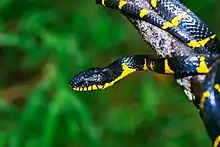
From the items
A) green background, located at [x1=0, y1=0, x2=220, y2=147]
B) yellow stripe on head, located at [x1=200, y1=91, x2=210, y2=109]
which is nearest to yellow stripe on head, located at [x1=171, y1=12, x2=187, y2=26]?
yellow stripe on head, located at [x1=200, y1=91, x2=210, y2=109]

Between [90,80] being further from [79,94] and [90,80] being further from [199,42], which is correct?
[79,94]

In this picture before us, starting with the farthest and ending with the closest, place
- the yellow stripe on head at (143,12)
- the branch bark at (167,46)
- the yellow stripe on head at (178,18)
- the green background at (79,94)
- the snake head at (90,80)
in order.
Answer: the green background at (79,94) < the snake head at (90,80) < the yellow stripe on head at (178,18) < the yellow stripe on head at (143,12) < the branch bark at (167,46)

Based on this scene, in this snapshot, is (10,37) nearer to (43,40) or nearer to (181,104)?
(43,40)

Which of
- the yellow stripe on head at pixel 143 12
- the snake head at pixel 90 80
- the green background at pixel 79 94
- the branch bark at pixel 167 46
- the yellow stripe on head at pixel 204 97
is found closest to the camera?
the yellow stripe on head at pixel 204 97

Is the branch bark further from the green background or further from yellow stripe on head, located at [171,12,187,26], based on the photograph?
the green background

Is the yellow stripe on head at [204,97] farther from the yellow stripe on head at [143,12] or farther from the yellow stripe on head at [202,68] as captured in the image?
the yellow stripe on head at [143,12]

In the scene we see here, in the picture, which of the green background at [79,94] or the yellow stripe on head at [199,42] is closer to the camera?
the yellow stripe on head at [199,42]

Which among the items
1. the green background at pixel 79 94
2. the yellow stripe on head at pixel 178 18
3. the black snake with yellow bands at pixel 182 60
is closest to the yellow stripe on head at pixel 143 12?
the black snake with yellow bands at pixel 182 60

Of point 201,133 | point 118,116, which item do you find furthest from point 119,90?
point 201,133
